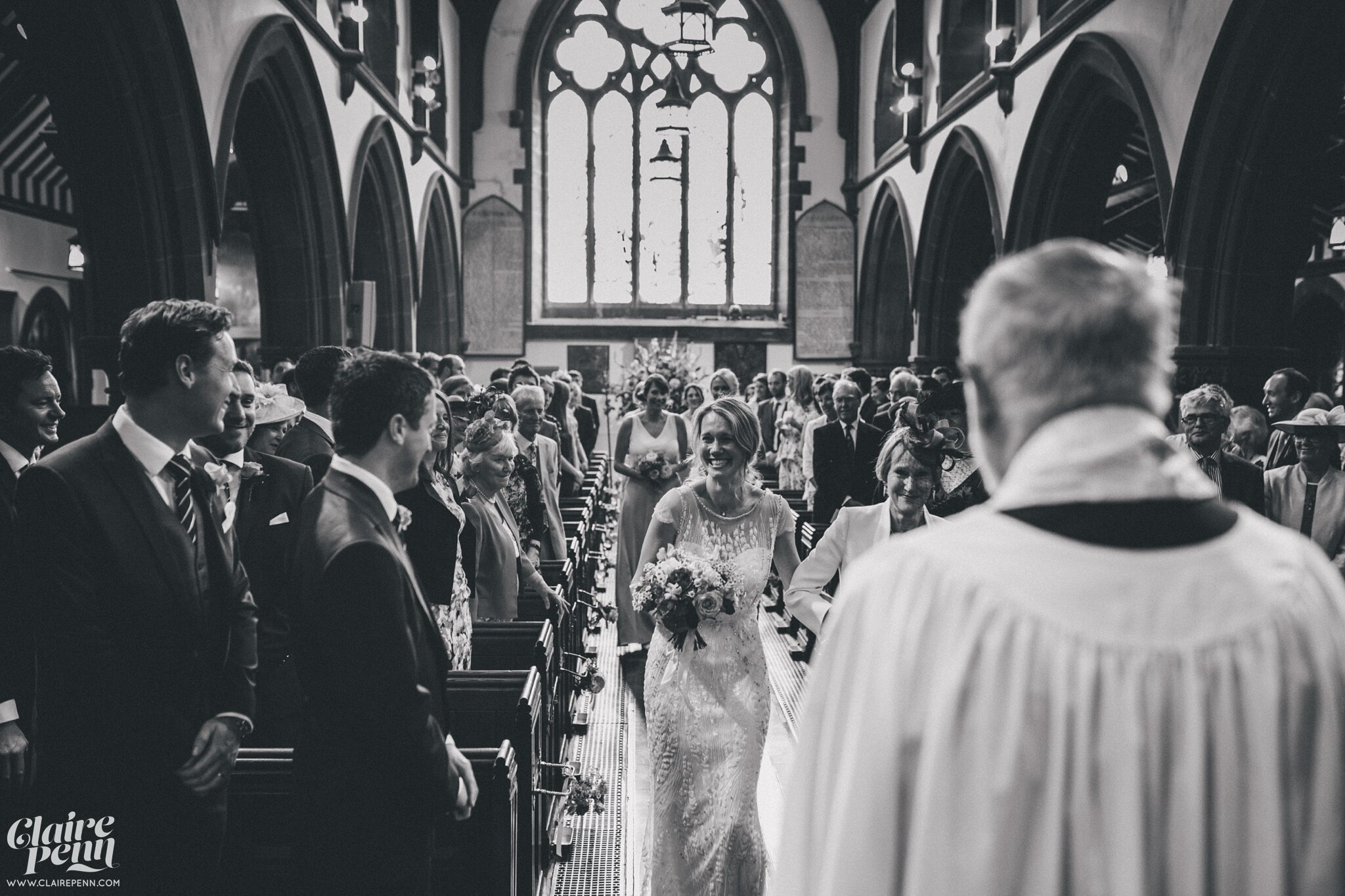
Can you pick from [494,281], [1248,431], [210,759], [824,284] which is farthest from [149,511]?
[824,284]

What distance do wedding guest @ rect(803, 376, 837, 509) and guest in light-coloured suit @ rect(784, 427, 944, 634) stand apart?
4180 mm

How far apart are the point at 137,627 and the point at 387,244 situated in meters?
12.0

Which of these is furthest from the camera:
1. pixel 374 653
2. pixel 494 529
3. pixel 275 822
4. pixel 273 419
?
pixel 494 529

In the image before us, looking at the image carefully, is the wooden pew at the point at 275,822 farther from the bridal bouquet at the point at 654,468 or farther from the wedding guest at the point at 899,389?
the wedding guest at the point at 899,389

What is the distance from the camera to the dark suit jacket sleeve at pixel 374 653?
2109mm

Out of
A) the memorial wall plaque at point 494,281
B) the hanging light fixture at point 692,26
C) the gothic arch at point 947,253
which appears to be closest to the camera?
the hanging light fixture at point 692,26

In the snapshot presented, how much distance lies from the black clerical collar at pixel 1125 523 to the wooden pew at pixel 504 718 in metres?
2.24

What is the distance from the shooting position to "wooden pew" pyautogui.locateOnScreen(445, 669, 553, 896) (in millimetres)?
3312

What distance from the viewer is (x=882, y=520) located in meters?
3.48

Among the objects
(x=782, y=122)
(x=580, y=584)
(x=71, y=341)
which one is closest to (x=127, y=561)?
(x=580, y=584)

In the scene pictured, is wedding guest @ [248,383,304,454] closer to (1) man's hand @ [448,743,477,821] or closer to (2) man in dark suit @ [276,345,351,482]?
(2) man in dark suit @ [276,345,351,482]

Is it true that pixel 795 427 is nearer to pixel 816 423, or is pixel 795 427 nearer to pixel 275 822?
pixel 816 423

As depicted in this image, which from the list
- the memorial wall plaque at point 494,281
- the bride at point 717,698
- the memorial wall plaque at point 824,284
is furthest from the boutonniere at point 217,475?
the memorial wall plaque at point 824,284

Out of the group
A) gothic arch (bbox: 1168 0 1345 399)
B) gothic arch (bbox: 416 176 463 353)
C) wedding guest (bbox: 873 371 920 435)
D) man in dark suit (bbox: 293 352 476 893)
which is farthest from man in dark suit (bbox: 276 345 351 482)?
gothic arch (bbox: 416 176 463 353)
